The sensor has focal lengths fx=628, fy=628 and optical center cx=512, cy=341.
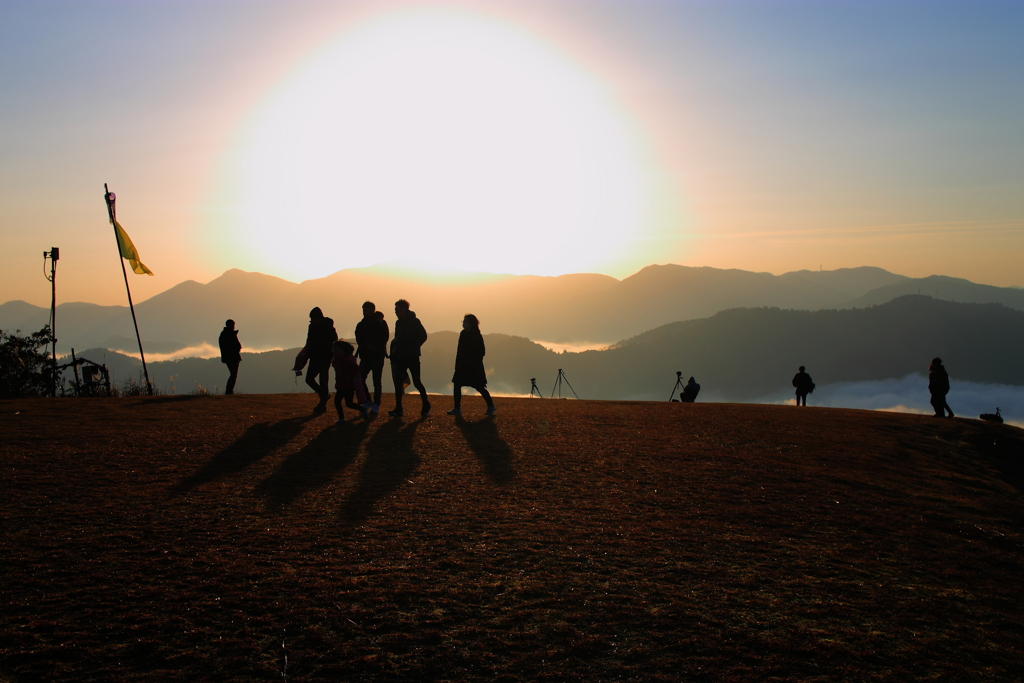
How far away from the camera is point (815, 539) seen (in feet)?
17.9

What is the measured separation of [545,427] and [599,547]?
592 cm

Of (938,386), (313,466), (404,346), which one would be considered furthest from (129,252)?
(938,386)

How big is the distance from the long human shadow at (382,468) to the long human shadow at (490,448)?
2.78 feet

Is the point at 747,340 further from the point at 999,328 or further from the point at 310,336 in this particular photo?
the point at 310,336

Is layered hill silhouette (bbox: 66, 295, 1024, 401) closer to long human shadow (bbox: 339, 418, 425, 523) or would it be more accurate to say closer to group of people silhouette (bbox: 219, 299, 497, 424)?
group of people silhouette (bbox: 219, 299, 497, 424)

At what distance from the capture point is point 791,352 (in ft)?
589

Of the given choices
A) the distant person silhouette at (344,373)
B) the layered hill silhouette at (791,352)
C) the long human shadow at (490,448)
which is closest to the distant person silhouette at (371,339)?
the distant person silhouette at (344,373)

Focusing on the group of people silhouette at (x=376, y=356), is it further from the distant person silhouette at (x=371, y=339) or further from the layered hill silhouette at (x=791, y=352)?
the layered hill silhouette at (x=791, y=352)

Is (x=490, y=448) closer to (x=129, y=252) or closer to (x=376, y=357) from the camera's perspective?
(x=376, y=357)

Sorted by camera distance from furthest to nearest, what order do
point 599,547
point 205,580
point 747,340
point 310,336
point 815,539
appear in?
point 747,340 → point 310,336 → point 815,539 → point 599,547 → point 205,580

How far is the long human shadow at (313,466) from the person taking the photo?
20.5ft

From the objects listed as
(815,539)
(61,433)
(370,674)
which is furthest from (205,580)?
(61,433)

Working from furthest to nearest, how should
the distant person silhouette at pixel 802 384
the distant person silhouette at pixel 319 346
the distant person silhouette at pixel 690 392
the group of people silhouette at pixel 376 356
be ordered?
the distant person silhouette at pixel 690 392, the distant person silhouette at pixel 802 384, the distant person silhouette at pixel 319 346, the group of people silhouette at pixel 376 356

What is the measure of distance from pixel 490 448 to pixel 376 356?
372 cm
